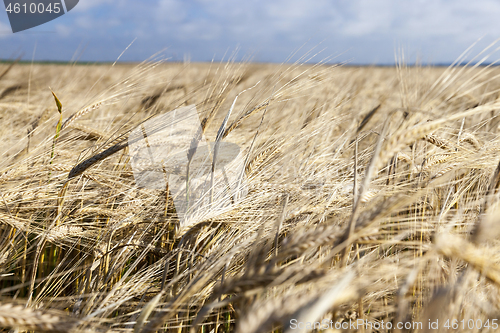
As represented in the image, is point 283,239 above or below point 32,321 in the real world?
below

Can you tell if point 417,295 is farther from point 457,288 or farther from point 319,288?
point 319,288

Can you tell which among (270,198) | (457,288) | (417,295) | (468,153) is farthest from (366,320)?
(468,153)

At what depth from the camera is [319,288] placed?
1.82 ft

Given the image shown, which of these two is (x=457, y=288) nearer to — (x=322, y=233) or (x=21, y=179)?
(x=322, y=233)

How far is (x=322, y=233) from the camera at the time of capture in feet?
1.91

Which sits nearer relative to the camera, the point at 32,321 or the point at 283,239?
the point at 32,321

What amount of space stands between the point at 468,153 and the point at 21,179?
169 centimetres

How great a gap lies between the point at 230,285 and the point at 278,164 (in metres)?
0.67

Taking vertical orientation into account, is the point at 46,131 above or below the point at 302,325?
above

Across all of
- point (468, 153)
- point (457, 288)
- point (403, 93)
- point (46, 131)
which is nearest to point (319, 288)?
point (457, 288)

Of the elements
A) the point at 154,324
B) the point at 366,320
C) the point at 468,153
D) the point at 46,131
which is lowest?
the point at 366,320

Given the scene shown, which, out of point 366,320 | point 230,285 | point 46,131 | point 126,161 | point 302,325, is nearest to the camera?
point 302,325

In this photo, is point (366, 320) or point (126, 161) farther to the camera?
point (126, 161)

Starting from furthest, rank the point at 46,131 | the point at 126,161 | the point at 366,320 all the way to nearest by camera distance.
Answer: the point at 46,131 → the point at 126,161 → the point at 366,320
